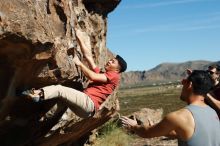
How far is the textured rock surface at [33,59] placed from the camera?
844 cm

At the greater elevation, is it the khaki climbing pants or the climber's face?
the climber's face

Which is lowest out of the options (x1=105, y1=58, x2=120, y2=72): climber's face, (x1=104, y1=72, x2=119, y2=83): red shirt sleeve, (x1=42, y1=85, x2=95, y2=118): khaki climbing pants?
(x1=42, y1=85, x2=95, y2=118): khaki climbing pants

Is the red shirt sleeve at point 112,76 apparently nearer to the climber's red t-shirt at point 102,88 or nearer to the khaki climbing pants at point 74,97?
the climber's red t-shirt at point 102,88

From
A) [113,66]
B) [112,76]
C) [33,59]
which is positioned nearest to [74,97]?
[33,59]

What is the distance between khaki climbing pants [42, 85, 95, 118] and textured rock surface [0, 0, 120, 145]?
498mm

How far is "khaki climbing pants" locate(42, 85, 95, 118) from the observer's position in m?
9.09

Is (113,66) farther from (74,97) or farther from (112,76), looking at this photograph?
(74,97)

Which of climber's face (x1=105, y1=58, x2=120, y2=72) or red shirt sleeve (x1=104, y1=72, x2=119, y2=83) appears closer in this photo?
red shirt sleeve (x1=104, y1=72, x2=119, y2=83)

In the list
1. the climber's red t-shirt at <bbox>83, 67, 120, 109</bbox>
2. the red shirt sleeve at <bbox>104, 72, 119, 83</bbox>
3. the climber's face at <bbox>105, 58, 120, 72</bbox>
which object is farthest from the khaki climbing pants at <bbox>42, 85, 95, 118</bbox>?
the climber's face at <bbox>105, 58, 120, 72</bbox>

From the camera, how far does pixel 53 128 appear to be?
1179 centimetres

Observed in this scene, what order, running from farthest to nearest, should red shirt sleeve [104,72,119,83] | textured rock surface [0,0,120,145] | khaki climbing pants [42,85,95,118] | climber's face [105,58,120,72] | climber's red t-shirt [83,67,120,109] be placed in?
climber's face [105,58,120,72]
red shirt sleeve [104,72,119,83]
climber's red t-shirt [83,67,120,109]
khaki climbing pants [42,85,95,118]
textured rock surface [0,0,120,145]

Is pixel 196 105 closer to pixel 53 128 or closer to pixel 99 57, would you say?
pixel 53 128

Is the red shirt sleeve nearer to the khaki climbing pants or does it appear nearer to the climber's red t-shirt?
the climber's red t-shirt

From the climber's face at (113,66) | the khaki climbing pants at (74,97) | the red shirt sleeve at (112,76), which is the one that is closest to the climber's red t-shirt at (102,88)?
the red shirt sleeve at (112,76)
